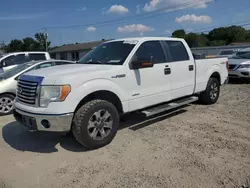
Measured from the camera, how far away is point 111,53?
16.2 feet

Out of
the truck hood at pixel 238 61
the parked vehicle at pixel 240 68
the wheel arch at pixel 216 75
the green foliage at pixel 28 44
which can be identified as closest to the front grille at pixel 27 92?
the wheel arch at pixel 216 75

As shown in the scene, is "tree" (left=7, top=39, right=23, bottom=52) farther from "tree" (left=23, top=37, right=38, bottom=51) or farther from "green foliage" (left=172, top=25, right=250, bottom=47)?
"green foliage" (left=172, top=25, right=250, bottom=47)

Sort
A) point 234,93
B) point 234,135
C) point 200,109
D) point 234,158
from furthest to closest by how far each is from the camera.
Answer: point 234,93
point 200,109
point 234,135
point 234,158

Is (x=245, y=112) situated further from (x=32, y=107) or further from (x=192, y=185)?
(x=32, y=107)

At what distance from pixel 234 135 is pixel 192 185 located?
82.7 inches

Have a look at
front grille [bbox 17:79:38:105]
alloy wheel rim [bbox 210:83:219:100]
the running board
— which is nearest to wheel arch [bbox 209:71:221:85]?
alloy wheel rim [bbox 210:83:219:100]

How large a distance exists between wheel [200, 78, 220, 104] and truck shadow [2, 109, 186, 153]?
1.56 m

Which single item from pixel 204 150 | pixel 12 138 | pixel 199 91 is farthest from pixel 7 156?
pixel 199 91

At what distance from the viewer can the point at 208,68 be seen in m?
6.61

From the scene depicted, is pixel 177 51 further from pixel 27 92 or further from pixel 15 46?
pixel 15 46

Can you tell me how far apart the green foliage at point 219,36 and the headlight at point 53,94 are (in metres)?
71.3

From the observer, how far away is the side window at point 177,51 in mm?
5566

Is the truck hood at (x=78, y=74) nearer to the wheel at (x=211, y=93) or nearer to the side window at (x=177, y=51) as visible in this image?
the side window at (x=177, y=51)

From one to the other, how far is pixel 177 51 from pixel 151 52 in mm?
977
